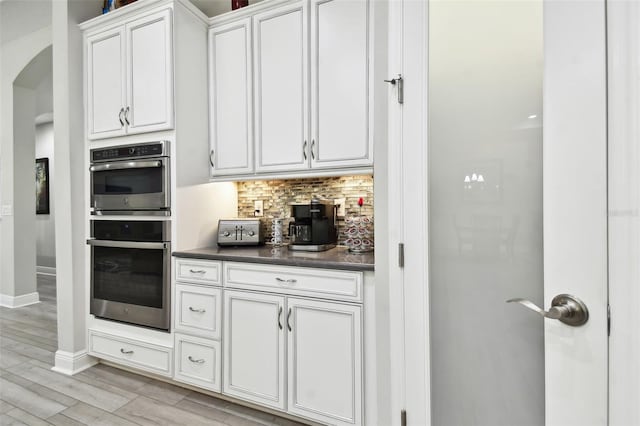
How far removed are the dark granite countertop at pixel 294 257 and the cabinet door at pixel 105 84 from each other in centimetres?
115

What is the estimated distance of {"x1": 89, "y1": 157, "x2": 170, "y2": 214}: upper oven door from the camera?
7.46ft

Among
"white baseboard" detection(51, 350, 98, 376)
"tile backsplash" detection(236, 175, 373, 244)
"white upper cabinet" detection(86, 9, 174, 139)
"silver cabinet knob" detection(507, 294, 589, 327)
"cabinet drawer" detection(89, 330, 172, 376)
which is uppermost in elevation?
"white upper cabinet" detection(86, 9, 174, 139)

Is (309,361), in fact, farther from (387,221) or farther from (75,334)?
(75,334)

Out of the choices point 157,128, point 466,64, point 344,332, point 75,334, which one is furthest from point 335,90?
point 75,334

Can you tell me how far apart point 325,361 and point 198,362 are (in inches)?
35.7

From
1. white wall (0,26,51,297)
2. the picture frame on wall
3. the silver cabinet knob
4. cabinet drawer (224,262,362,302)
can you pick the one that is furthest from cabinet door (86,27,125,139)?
the picture frame on wall

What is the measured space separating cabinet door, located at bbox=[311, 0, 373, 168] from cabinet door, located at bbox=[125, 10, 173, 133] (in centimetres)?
99

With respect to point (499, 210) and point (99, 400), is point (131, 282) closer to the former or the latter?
point (99, 400)

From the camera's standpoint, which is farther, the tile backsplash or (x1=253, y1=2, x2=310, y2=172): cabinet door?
the tile backsplash

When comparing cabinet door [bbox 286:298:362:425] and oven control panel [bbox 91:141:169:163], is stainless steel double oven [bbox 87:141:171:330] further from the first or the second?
cabinet door [bbox 286:298:362:425]

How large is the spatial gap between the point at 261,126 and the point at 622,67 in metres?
1.96

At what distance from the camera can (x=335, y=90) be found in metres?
2.12

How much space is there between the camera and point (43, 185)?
6191 mm

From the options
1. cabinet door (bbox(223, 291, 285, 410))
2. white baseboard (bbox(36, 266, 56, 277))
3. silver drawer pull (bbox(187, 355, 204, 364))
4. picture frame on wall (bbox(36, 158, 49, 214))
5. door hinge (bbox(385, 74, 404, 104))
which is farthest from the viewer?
picture frame on wall (bbox(36, 158, 49, 214))
